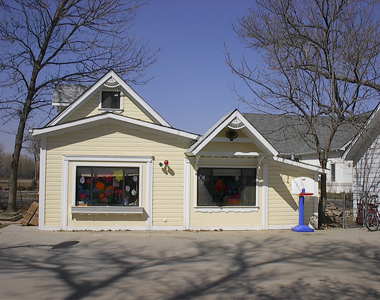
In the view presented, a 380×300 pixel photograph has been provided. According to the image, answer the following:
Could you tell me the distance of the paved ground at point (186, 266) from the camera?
7.08 metres

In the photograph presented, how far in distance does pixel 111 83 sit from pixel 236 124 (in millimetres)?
5241

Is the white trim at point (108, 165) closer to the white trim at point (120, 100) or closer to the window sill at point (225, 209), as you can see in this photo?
the window sill at point (225, 209)

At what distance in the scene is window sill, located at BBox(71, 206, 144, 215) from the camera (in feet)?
44.9

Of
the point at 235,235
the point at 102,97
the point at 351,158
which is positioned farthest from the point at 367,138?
the point at 102,97

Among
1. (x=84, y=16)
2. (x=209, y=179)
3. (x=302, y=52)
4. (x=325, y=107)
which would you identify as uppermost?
(x=84, y=16)

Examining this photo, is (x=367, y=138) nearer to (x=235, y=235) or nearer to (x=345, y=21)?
(x=345, y=21)

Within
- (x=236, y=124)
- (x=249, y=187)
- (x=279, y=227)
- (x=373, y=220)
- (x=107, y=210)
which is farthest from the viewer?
(x=373, y=220)

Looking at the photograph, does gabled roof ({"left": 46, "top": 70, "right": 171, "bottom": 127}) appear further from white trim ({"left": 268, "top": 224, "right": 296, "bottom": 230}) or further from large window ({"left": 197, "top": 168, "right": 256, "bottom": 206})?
white trim ({"left": 268, "top": 224, "right": 296, "bottom": 230})

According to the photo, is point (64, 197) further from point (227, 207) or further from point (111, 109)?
point (227, 207)

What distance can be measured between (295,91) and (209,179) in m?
4.88

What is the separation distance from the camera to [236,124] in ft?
45.0

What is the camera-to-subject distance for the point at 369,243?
12.1m

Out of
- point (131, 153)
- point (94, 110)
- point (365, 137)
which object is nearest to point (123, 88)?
point (94, 110)

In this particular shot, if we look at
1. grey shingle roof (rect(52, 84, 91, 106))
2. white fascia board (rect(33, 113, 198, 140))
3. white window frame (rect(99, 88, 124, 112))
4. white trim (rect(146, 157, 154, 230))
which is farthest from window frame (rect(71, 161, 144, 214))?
grey shingle roof (rect(52, 84, 91, 106))
